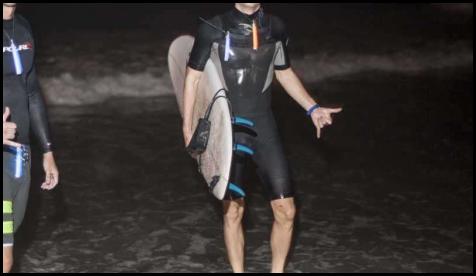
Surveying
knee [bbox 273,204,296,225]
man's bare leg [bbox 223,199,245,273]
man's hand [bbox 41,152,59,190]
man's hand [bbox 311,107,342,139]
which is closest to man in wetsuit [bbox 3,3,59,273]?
man's hand [bbox 41,152,59,190]

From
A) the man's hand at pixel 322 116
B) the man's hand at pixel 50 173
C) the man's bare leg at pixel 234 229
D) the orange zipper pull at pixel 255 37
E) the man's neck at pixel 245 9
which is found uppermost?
the man's neck at pixel 245 9

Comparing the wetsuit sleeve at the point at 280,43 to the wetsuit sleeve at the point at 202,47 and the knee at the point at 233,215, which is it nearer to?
the wetsuit sleeve at the point at 202,47

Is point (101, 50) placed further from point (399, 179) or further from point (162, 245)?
point (162, 245)

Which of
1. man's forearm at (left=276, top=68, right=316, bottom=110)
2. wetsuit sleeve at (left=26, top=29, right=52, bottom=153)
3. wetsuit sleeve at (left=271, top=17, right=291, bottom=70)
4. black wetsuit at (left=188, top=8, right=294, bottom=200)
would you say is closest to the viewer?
wetsuit sleeve at (left=26, top=29, right=52, bottom=153)

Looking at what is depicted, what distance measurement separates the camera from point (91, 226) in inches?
294

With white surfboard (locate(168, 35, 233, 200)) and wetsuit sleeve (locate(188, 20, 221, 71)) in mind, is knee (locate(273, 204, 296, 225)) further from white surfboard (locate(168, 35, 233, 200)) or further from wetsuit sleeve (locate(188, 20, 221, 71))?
wetsuit sleeve (locate(188, 20, 221, 71))

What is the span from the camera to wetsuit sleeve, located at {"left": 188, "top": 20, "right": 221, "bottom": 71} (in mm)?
5168

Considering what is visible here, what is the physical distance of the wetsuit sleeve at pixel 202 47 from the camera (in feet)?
17.0

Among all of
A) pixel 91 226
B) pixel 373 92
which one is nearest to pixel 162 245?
pixel 91 226

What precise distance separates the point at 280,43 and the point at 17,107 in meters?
1.84

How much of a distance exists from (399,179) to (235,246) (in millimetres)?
3883

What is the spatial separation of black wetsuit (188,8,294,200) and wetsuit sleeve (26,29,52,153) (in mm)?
1096

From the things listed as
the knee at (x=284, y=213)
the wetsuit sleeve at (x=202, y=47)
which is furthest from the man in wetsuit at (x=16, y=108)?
the knee at (x=284, y=213)

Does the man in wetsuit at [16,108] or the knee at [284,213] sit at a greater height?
the man in wetsuit at [16,108]
